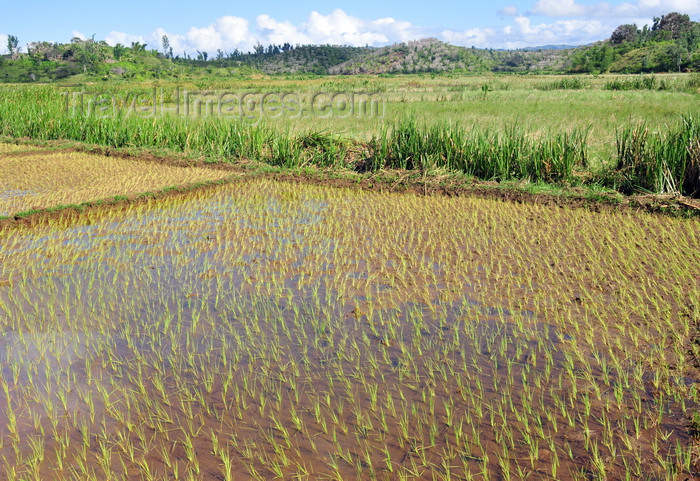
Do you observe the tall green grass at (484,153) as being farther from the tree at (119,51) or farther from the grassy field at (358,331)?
the tree at (119,51)

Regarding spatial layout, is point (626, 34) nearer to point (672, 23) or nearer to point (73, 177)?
point (672, 23)

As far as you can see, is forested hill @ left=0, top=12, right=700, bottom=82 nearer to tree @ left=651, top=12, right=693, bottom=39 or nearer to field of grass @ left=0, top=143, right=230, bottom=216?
tree @ left=651, top=12, right=693, bottom=39

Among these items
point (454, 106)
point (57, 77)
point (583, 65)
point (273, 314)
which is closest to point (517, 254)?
point (273, 314)

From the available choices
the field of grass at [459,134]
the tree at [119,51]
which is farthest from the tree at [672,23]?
the tree at [119,51]

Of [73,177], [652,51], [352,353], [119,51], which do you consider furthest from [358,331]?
[119,51]

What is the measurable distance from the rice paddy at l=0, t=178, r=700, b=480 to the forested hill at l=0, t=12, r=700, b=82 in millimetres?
34546

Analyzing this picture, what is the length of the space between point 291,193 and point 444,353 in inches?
186

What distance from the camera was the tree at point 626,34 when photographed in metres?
60.7

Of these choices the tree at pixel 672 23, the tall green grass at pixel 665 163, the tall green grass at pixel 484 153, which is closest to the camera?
the tall green grass at pixel 665 163

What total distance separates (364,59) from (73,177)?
82557mm

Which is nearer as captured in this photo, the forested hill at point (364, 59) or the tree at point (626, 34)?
the forested hill at point (364, 59)

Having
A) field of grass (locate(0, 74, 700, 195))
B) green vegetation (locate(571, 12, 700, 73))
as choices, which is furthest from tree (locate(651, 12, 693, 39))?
field of grass (locate(0, 74, 700, 195))

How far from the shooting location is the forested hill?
146 feet

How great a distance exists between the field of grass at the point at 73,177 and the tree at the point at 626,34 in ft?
213
